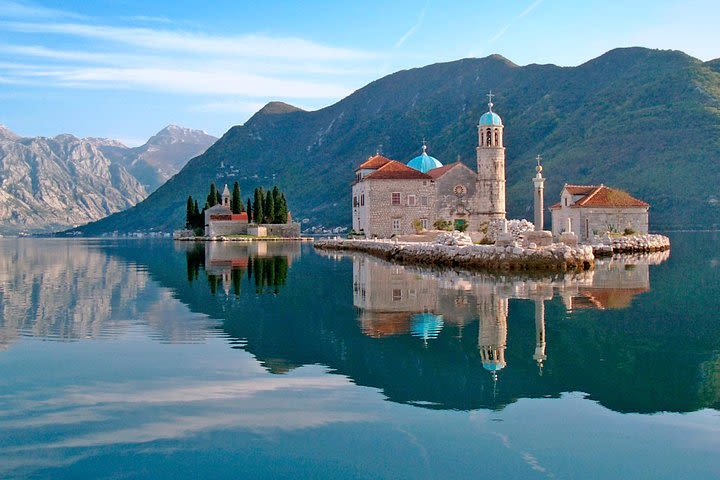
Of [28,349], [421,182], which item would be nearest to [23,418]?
[28,349]

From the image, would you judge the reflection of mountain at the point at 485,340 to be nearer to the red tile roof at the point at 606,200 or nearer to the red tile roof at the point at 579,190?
the red tile roof at the point at 606,200

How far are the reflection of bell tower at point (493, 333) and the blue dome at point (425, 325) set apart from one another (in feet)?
2.99

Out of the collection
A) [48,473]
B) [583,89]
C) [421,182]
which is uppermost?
[583,89]

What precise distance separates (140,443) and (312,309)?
39.5 ft

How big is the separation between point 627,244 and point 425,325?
37.6m

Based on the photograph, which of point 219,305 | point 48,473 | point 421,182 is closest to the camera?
point 48,473

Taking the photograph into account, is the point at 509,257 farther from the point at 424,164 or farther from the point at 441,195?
the point at 424,164

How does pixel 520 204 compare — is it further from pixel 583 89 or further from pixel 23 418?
pixel 23 418

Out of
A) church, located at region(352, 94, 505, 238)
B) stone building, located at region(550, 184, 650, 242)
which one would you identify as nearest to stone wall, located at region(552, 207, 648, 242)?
stone building, located at region(550, 184, 650, 242)

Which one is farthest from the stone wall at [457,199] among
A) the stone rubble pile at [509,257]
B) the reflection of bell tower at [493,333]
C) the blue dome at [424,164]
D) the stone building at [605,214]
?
the reflection of bell tower at [493,333]

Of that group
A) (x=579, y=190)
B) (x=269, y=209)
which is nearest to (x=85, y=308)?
(x=579, y=190)

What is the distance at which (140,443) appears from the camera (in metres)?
8.58

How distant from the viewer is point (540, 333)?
1561 centimetres

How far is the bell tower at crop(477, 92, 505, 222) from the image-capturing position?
61812mm
